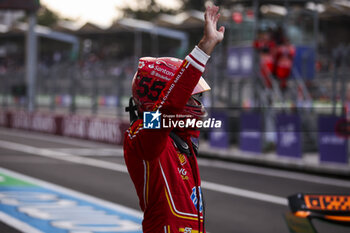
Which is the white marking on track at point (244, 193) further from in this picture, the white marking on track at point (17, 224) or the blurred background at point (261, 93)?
the white marking on track at point (17, 224)

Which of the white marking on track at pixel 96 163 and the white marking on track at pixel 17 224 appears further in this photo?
the white marking on track at pixel 96 163

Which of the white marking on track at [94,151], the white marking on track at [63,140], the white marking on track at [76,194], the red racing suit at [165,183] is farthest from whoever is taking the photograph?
the white marking on track at [63,140]

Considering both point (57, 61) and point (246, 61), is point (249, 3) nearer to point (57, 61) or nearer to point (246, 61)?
point (246, 61)

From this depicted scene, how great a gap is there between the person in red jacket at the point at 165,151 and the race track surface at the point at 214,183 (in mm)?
4975

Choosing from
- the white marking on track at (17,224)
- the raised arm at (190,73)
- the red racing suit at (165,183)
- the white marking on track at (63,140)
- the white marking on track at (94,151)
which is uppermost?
the raised arm at (190,73)

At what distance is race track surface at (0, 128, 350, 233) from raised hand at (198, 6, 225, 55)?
5.56 meters

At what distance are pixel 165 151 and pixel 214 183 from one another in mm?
9152

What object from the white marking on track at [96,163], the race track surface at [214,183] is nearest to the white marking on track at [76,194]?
the race track surface at [214,183]

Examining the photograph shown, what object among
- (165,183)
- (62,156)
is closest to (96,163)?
(62,156)

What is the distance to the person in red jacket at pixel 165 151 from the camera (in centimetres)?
231

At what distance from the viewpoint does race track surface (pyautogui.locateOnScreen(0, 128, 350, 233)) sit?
8.27 m

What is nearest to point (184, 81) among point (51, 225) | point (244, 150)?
point (51, 225)

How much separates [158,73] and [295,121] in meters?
12.5

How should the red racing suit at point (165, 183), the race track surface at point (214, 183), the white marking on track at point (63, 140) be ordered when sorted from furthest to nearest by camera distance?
the white marking on track at point (63, 140) → the race track surface at point (214, 183) → the red racing suit at point (165, 183)
